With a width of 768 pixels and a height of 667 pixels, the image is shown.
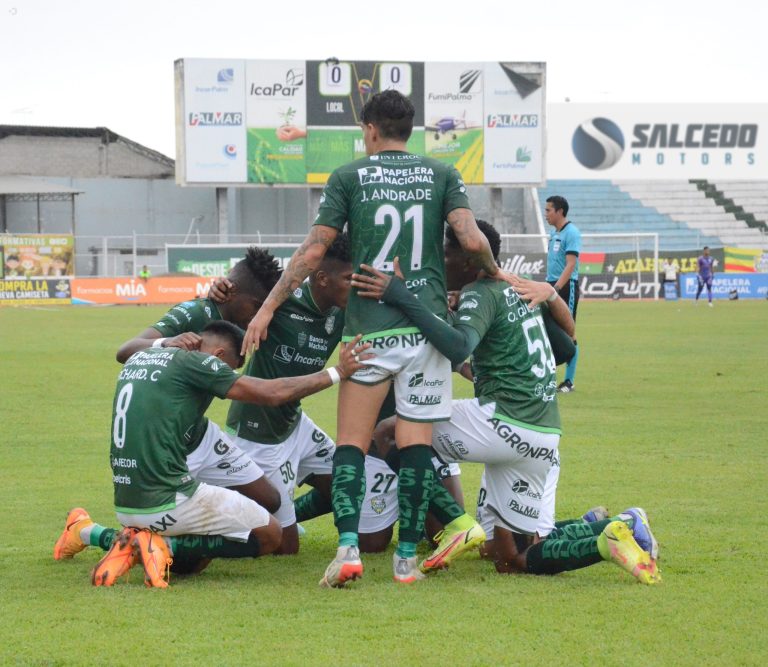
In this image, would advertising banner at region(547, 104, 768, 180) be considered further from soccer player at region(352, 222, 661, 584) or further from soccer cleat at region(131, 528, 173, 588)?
soccer cleat at region(131, 528, 173, 588)

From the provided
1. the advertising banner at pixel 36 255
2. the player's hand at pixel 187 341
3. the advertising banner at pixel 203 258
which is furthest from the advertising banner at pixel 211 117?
the player's hand at pixel 187 341

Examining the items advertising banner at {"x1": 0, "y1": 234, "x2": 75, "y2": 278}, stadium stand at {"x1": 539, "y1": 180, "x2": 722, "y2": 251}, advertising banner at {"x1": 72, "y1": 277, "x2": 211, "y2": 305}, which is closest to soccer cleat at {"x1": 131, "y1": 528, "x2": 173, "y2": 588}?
advertising banner at {"x1": 72, "y1": 277, "x2": 211, "y2": 305}

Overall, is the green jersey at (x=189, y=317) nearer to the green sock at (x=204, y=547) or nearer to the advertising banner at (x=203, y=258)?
the green sock at (x=204, y=547)

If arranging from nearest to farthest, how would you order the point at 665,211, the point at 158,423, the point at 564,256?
1. the point at 158,423
2. the point at 564,256
3. the point at 665,211

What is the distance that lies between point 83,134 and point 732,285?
1359 inches

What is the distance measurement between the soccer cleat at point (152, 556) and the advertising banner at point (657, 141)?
190ft

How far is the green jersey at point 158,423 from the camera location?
5367mm

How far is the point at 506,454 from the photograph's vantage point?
5707mm

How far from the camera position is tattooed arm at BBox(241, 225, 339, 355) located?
5.50m

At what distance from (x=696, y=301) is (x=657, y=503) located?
3531cm

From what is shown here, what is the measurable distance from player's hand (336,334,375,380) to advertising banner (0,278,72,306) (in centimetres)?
4047

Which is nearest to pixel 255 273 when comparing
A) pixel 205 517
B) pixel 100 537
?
pixel 205 517

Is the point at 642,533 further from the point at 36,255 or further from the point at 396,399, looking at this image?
the point at 36,255

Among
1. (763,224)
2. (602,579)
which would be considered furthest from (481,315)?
(763,224)
